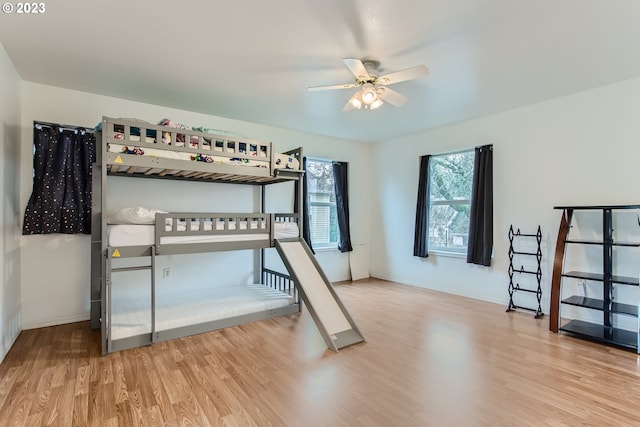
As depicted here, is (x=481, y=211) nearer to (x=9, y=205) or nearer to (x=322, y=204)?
(x=322, y=204)

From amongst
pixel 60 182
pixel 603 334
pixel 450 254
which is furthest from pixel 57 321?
pixel 603 334

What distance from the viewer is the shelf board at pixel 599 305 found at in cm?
303

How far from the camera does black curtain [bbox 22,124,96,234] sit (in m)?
3.21

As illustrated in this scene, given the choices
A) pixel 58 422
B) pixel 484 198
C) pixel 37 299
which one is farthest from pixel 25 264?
pixel 484 198

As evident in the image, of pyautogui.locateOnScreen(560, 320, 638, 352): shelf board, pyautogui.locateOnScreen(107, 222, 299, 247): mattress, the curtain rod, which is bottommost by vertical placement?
pyautogui.locateOnScreen(560, 320, 638, 352): shelf board

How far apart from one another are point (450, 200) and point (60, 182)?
4.95 metres

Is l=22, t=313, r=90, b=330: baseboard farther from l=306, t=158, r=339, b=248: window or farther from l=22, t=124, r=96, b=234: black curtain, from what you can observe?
l=306, t=158, r=339, b=248: window

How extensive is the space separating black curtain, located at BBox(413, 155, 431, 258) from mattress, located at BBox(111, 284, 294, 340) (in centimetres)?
238

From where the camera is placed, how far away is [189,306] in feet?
11.3

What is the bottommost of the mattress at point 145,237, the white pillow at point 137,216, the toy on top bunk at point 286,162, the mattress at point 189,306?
the mattress at point 189,306

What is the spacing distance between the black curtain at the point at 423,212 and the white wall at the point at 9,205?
4.86m
